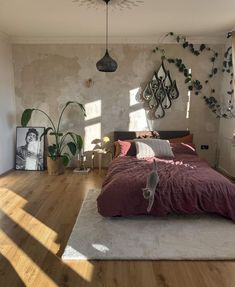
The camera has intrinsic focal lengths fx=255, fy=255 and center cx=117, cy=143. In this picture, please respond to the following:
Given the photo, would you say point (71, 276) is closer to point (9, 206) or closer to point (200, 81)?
point (9, 206)

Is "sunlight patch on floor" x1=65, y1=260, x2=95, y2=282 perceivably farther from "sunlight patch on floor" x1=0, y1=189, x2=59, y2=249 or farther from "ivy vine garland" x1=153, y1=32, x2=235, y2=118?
"ivy vine garland" x1=153, y1=32, x2=235, y2=118

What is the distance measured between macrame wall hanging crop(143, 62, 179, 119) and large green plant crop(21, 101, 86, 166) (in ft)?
4.55

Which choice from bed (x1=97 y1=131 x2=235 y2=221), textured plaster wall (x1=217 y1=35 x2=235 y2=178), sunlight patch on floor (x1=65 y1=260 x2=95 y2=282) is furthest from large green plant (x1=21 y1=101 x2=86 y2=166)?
sunlight patch on floor (x1=65 y1=260 x2=95 y2=282)

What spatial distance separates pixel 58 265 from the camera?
2201 mm

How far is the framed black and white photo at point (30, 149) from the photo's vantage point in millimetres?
5332

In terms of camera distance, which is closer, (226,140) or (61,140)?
(226,140)

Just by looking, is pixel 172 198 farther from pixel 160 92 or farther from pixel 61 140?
pixel 61 140

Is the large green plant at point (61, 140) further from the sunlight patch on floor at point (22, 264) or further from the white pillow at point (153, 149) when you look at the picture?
the sunlight patch on floor at point (22, 264)

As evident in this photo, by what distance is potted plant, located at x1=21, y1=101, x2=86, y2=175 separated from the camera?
4988mm

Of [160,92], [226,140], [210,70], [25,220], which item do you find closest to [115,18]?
[160,92]

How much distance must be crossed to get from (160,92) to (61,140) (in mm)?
2283

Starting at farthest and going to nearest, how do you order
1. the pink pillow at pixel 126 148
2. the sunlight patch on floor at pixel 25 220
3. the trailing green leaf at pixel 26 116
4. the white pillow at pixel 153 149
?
the trailing green leaf at pixel 26 116
the pink pillow at pixel 126 148
the white pillow at pixel 153 149
the sunlight patch on floor at pixel 25 220

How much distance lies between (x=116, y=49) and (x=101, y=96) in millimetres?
Result: 980

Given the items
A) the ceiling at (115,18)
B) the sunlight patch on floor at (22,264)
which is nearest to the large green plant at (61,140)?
the ceiling at (115,18)
